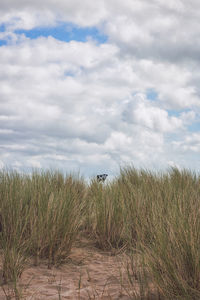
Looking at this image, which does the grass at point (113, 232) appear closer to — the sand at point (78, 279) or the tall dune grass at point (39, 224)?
the tall dune grass at point (39, 224)

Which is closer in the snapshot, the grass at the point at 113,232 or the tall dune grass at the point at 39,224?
the grass at the point at 113,232

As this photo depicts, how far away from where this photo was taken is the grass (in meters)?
2.76

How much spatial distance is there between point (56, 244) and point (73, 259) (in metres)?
0.26

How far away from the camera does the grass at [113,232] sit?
276cm

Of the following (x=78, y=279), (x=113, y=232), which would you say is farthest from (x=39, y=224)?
(x=113, y=232)

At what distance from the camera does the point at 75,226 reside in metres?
4.18

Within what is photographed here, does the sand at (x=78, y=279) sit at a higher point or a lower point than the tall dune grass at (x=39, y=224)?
lower

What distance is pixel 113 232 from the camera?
4.67 meters

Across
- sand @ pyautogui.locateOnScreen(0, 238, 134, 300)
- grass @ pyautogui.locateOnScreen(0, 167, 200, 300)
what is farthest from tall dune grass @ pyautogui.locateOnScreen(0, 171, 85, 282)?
sand @ pyautogui.locateOnScreen(0, 238, 134, 300)

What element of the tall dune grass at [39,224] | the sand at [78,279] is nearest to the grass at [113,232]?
the tall dune grass at [39,224]

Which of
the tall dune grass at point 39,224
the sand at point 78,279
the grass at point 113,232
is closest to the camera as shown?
the grass at point 113,232

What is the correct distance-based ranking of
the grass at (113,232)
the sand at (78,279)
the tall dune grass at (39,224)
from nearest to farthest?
1. the grass at (113,232)
2. the sand at (78,279)
3. the tall dune grass at (39,224)

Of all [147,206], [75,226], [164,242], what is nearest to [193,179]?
[147,206]

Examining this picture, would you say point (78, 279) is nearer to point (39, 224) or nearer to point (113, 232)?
point (39, 224)
